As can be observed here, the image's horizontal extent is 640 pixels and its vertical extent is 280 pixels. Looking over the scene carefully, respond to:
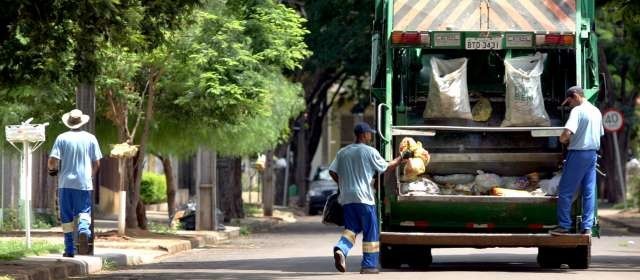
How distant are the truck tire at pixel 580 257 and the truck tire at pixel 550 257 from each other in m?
0.21

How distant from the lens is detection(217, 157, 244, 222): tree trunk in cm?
3578

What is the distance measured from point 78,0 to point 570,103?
5574mm

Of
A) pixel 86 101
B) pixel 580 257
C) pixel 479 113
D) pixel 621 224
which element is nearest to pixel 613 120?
pixel 621 224

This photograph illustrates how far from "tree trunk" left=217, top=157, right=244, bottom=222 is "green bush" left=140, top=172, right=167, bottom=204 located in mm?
5650

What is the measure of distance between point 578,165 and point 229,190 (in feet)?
69.0

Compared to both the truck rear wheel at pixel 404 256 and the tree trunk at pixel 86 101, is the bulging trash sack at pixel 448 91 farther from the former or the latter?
the tree trunk at pixel 86 101

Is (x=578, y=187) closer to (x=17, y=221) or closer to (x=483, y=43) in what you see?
(x=483, y=43)

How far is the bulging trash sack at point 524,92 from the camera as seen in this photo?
1648cm

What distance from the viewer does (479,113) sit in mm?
17000

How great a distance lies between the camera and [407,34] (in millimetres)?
16547

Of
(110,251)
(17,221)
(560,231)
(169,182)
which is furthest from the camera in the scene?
(169,182)

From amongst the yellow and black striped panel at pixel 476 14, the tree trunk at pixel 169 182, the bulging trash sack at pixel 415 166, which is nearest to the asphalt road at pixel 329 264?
the bulging trash sack at pixel 415 166

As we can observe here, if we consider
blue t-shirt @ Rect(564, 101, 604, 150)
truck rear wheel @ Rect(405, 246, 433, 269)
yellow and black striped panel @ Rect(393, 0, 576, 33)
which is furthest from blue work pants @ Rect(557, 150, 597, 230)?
truck rear wheel @ Rect(405, 246, 433, 269)

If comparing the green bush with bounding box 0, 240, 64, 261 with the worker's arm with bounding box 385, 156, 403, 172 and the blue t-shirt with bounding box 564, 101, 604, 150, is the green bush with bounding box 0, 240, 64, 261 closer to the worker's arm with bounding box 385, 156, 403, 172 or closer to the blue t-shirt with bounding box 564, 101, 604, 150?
the worker's arm with bounding box 385, 156, 403, 172
